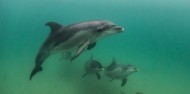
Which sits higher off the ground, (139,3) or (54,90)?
(139,3)

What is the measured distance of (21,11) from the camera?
230 inches

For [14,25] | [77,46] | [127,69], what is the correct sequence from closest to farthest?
1. [77,46]
2. [127,69]
3. [14,25]

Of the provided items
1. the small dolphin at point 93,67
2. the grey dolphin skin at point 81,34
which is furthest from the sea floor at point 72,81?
the grey dolphin skin at point 81,34

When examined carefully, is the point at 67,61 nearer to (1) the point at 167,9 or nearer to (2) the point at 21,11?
(2) the point at 21,11

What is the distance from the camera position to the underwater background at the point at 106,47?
17.2ft

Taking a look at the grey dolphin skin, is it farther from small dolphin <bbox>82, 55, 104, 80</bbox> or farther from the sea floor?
the sea floor

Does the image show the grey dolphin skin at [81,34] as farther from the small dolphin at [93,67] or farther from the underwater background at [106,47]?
the underwater background at [106,47]

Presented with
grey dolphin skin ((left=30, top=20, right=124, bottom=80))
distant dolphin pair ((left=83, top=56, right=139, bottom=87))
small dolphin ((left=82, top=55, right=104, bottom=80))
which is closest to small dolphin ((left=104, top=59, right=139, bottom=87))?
distant dolphin pair ((left=83, top=56, right=139, bottom=87))

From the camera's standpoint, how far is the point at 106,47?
5.66 metres

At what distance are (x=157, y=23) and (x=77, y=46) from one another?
77.1 inches

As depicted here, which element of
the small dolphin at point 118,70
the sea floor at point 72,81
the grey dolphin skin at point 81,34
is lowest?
the sea floor at point 72,81

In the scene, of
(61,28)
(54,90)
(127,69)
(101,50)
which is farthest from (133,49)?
(61,28)

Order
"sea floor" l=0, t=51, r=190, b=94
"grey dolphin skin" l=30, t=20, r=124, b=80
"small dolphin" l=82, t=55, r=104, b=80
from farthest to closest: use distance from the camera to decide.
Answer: "sea floor" l=0, t=51, r=190, b=94 < "small dolphin" l=82, t=55, r=104, b=80 < "grey dolphin skin" l=30, t=20, r=124, b=80

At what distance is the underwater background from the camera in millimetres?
5238
